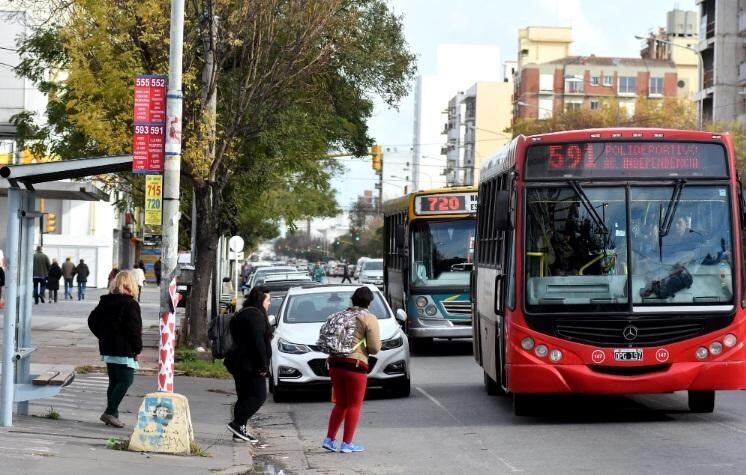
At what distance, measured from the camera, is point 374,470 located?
37.4ft

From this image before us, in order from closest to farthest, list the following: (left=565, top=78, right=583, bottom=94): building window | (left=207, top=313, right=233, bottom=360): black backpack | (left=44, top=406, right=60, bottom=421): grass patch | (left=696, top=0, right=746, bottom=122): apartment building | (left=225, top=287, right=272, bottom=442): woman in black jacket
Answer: (left=225, top=287, right=272, bottom=442): woman in black jacket, (left=207, top=313, right=233, bottom=360): black backpack, (left=44, top=406, right=60, bottom=421): grass patch, (left=696, top=0, right=746, bottom=122): apartment building, (left=565, top=78, right=583, bottom=94): building window

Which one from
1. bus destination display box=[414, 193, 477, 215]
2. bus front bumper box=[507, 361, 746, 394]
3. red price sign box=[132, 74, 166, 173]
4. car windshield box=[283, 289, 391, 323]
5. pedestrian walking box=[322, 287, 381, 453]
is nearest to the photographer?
pedestrian walking box=[322, 287, 381, 453]

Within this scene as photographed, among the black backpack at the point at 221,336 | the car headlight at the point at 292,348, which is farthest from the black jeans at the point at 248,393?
the car headlight at the point at 292,348

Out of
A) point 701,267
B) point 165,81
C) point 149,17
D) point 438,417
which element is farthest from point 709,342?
point 149,17

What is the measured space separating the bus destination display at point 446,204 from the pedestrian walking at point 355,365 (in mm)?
13456

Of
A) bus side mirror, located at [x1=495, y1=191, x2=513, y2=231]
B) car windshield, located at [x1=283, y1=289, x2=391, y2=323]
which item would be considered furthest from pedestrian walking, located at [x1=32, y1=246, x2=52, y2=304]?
bus side mirror, located at [x1=495, y1=191, x2=513, y2=231]

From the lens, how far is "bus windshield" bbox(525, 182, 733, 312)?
549 inches

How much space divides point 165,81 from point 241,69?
377 inches

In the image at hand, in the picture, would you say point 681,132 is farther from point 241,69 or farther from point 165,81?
point 241,69

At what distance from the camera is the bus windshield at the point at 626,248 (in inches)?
549

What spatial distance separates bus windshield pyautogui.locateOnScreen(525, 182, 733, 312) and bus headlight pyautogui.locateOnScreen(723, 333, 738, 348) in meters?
0.36

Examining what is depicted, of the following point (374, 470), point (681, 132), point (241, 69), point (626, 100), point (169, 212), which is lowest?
point (374, 470)

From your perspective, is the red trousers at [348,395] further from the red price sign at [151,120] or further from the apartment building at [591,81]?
the apartment building at [591,81]

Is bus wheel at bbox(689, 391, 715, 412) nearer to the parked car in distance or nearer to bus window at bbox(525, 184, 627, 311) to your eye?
bus window at bbox(525, 184, 627, 311)
